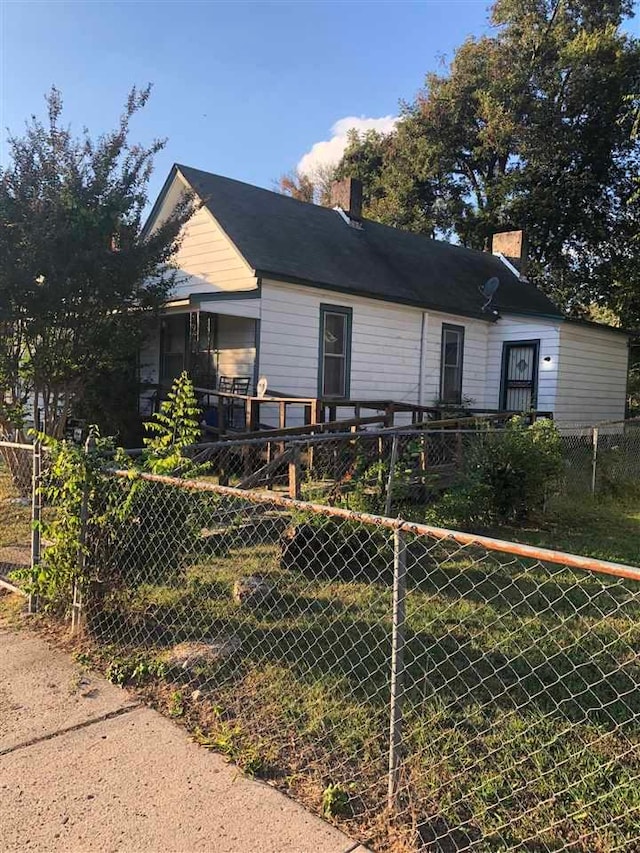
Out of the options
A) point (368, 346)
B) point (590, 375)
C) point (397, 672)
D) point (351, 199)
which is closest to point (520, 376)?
point (590, 375)

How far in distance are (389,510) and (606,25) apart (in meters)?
27.1

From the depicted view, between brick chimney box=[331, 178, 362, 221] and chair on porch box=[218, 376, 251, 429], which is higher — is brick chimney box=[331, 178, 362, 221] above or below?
above

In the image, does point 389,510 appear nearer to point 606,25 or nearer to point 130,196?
point 130,196

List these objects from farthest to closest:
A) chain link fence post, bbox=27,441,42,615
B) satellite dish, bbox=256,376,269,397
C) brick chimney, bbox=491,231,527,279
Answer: brick chimney, bbox=491,231,527,279 → satellite dish, bbox=256,376,269,397 → chain link fence post, bbox=27,441,42,615

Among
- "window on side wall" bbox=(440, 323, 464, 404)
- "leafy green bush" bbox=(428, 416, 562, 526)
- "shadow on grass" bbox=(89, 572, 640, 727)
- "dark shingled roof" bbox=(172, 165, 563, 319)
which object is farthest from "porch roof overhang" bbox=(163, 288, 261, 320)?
"shadow on grass" bbox=(89, 572, 640, 727)

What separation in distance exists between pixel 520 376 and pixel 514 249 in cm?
690

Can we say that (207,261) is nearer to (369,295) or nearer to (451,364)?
(369,295)

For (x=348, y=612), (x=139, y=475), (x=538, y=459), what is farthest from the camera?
(x=538, y=459)

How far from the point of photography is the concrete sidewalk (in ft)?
7.88

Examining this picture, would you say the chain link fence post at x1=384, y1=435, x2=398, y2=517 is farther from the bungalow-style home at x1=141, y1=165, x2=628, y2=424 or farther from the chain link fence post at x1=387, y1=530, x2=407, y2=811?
the bungalow-style home at x1=141, y1=165, x2=628, y2=424

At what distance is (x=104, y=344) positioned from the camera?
8.90 meters

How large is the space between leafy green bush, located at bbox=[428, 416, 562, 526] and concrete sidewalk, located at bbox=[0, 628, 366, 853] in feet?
15.4

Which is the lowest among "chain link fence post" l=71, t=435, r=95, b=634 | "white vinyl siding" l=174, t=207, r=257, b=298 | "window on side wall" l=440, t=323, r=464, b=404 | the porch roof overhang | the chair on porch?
"chain link fence post" l=71, t=435, r=95, b=634

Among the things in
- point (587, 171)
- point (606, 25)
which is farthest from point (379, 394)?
point (606, 25)
